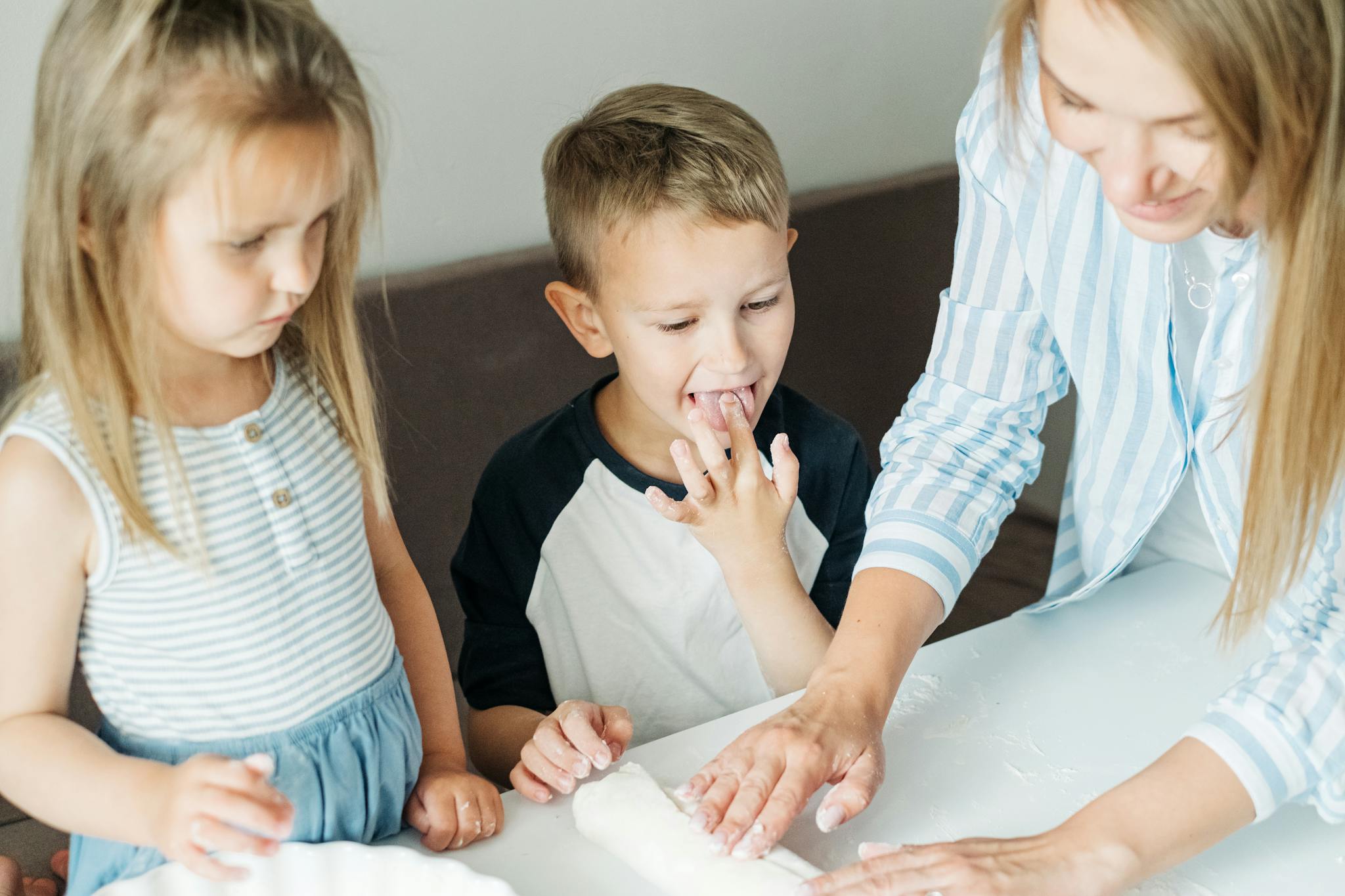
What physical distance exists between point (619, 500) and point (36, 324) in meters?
0.68

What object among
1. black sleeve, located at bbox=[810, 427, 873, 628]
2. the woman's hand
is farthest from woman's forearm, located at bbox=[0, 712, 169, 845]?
black sleeve, located at bbox=[810, 427, 873, 628]

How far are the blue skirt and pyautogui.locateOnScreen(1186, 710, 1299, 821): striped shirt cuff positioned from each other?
592 millimetres

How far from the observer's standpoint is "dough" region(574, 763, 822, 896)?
2.62ft

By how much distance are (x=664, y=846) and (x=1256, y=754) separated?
16.9 inches

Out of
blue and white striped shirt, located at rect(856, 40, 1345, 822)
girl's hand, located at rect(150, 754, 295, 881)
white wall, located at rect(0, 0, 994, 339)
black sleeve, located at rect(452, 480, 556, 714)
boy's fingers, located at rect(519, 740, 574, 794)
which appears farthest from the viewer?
white wall, located at rect(0, 0, 994, 339)

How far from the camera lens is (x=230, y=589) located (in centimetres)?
80

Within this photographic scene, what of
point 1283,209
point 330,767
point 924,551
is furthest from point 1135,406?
point 330,767

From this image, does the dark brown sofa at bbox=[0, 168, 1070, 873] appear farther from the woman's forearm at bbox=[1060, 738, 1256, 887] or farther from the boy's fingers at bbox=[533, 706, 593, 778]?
the woman's forearm at bbox=[1060, 738, 1256, 887]

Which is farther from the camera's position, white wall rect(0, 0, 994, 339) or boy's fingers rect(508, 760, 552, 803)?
white wall rect(0, 0, 994, 339)

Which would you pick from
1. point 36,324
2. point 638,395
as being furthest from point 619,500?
point 36,324

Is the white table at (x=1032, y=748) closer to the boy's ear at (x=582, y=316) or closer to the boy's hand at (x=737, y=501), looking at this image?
the boy's hand at (x=737, y=501)

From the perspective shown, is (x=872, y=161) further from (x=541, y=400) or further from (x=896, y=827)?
(x=896, y=827)

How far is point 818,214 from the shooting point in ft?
6.25

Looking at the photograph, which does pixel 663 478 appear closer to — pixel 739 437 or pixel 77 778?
pixel 739 437
